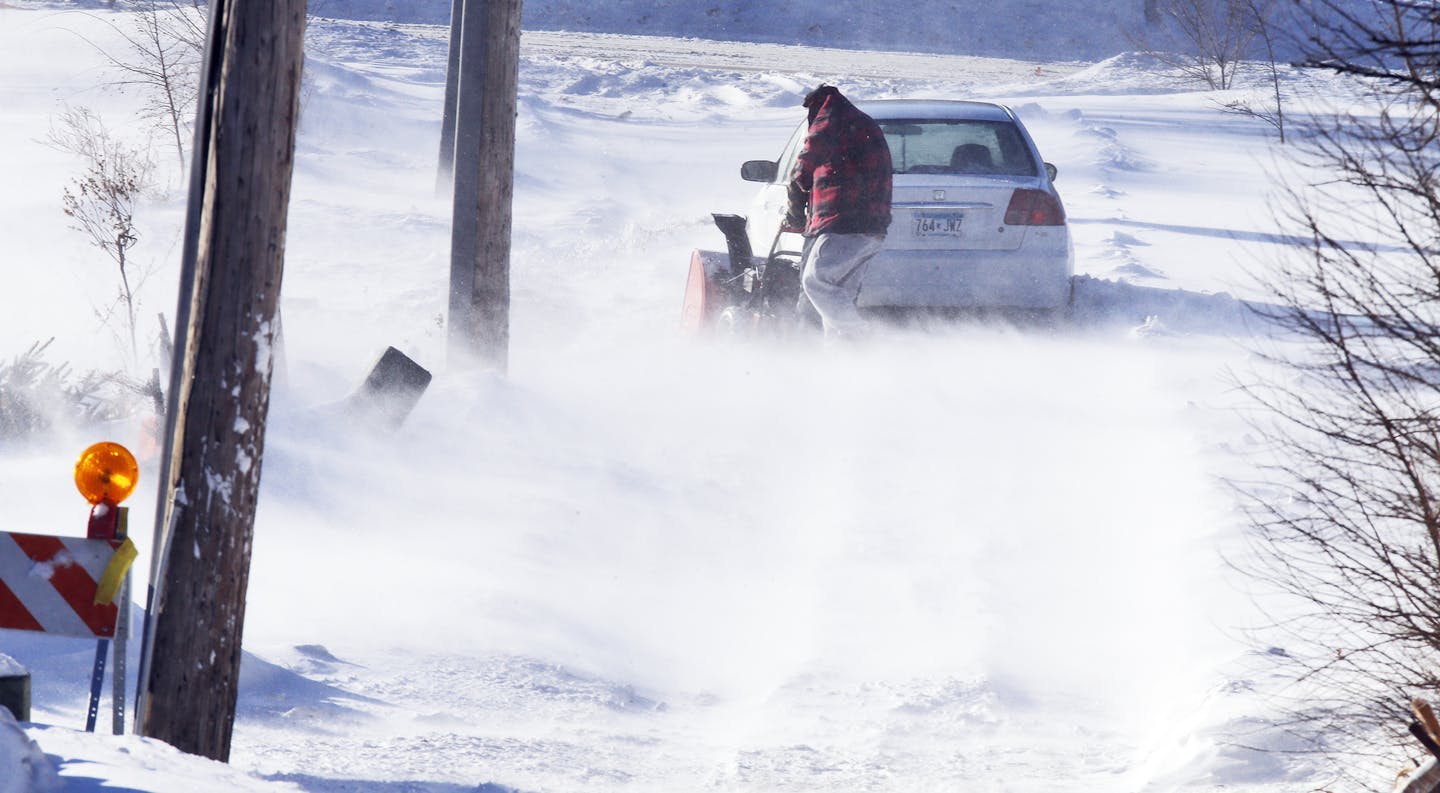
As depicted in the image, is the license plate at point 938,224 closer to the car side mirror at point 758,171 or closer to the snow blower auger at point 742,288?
the snow blower auger at point 742,288

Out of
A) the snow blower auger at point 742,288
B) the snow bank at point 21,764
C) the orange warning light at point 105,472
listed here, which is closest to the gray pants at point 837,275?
the snow blower auger at point 742,288

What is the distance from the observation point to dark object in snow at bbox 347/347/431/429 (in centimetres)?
862

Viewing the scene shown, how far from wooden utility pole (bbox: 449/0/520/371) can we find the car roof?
2.43 meters

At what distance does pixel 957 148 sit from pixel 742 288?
5.29ft

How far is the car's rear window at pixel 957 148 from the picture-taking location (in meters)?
9.46

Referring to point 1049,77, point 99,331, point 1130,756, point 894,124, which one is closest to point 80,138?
point 99,331

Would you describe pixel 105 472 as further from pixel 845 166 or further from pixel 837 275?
pixel 837 275

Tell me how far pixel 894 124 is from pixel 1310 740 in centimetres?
590

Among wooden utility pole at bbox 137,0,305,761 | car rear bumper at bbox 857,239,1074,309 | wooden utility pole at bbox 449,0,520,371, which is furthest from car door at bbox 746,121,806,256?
wooden utility pole at bbox 137,0,305,761

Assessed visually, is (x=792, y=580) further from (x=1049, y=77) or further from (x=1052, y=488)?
(x=1049, y=77)

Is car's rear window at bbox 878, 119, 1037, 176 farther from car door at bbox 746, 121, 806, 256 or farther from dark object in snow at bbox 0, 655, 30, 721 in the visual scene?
dark object in snow at bbox 0, 655, 30, 721

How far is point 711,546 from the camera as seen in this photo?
7.47 metres

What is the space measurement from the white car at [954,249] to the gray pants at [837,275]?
0.98 feet

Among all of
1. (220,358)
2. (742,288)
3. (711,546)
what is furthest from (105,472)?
(742,288)
